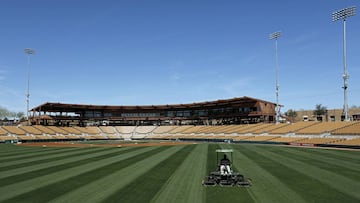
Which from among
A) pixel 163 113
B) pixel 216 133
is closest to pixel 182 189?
pixel 216 133

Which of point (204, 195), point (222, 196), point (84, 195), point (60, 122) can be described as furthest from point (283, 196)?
point (60, 122)

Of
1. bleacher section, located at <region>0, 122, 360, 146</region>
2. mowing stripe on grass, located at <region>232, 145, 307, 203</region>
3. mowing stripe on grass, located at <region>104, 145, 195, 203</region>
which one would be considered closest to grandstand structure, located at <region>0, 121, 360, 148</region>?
bleacher section, located at <region>0, 122, 360, 146</region>

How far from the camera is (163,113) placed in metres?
118

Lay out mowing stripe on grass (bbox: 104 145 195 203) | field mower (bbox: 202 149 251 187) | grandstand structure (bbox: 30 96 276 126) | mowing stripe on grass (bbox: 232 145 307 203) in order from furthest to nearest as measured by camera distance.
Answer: grandstand structure (bbox: 30 96 276 126) < field mower (bbox: 202 149 251 187) < mowing stripe on grass (bbox: 104 145 195 203) < mowing stripe on grass (bbox: 232 145 307 203)

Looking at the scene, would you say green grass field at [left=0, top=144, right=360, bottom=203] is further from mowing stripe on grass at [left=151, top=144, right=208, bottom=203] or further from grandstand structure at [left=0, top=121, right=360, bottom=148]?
grandstand structure at [left=0, top=121, right=360, bottom=148]

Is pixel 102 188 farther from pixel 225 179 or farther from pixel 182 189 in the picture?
pixel 225 179

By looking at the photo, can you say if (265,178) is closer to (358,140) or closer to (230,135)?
(358,140)

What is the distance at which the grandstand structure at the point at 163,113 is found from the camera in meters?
88.1

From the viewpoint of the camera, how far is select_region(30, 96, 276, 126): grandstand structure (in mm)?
88069

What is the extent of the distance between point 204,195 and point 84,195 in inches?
242

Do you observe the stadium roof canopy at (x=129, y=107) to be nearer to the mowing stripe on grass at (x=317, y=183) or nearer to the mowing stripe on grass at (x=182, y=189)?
the mowing stripe on grass at (x=317, y=183)

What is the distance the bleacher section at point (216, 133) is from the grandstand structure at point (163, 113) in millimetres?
5632

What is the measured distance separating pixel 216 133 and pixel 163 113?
38.9m

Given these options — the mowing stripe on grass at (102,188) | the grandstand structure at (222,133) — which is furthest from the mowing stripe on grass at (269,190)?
the grandstand structure at (222,133)
